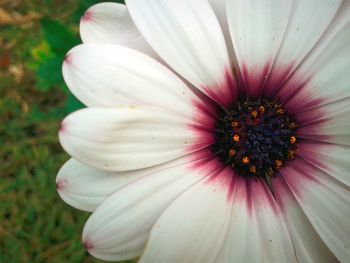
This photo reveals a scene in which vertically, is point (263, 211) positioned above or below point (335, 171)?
below

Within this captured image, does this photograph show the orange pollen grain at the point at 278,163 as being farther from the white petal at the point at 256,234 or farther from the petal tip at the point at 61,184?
the petal tip at the point at 61,184

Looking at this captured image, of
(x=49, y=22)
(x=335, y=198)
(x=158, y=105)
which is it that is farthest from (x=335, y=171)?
(x=49, y=22)

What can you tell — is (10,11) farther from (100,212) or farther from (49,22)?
(100,212)

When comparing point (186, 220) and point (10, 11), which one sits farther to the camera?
point (10, 11)

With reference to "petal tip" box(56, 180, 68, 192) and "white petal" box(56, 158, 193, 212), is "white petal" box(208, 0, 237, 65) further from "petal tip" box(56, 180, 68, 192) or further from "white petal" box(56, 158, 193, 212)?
"petal tip" box(56, 180, 68, 192)

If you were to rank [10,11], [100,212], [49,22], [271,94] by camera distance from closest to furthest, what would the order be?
1. [100,212]
2. [271,94]
3. [49,22]
4. [10,11]

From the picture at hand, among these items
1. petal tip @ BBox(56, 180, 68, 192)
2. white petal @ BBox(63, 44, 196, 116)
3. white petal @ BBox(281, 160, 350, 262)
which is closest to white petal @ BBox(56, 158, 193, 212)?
petal tip @ BBox(56, 180, 68, 192)

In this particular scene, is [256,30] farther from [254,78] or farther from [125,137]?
[125,137]
